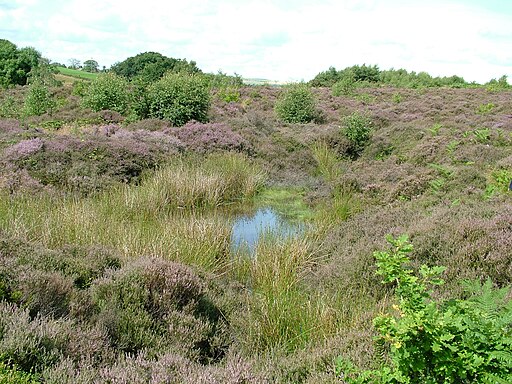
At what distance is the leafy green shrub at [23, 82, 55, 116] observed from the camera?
18.5 meters

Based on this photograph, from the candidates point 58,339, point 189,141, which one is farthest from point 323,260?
point 189,141

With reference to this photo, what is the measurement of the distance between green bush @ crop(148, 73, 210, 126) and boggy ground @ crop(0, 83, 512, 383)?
269 cm

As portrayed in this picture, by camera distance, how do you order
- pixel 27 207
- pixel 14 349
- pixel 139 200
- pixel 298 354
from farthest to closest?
1. pixel 139 200
2. pixel 27 207
3. pixel 298 354
4. pixel 14 349

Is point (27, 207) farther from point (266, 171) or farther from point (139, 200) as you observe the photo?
point (266, 171)

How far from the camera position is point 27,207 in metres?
6.61

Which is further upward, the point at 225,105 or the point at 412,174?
the point at 225,105

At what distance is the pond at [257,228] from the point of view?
7131 millimetres

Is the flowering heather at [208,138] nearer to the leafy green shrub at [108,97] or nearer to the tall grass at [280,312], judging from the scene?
the leafy green shrub at [108,97]

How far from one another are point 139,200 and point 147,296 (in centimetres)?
415

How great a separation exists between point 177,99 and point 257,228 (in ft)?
29.9

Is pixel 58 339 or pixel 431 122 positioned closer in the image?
pixel 58 339

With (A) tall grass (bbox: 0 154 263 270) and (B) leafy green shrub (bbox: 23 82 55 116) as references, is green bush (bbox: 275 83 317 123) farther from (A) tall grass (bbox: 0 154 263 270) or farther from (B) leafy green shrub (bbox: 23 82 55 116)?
(A) tall grass (bbox: 0 154 263 270)

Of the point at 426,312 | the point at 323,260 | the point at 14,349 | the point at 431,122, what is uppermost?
the point at 431,122

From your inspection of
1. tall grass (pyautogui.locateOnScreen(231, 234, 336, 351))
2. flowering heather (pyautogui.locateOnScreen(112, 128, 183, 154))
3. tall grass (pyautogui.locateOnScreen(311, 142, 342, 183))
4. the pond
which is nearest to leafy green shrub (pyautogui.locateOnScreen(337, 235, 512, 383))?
tall grass (pyautogui.locateOnScreen(231, 234, 336, 351))
